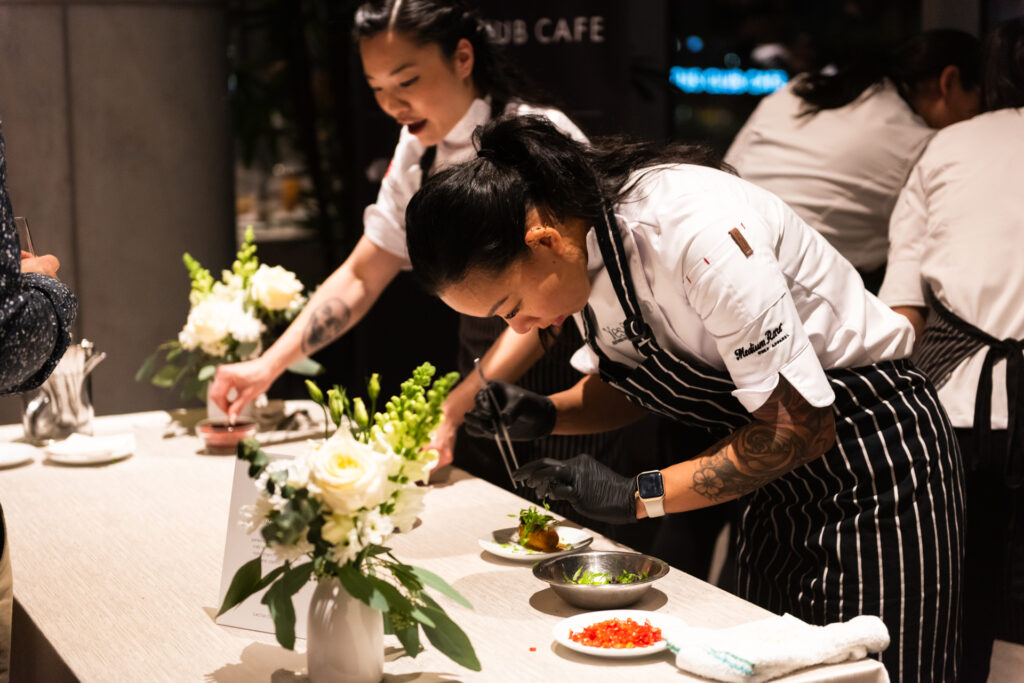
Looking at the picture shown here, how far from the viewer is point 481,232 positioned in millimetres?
1709

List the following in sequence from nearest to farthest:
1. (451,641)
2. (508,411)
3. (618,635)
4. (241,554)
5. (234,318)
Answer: (451,641) → (618,635) → (241,554) → (508,411) → (234,318)

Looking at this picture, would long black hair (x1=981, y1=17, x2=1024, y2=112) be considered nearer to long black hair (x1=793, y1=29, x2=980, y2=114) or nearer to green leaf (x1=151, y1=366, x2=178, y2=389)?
long black hair (x1=793, y1=29, x2=980, y2=114)

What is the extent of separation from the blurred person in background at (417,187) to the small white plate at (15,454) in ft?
1.33

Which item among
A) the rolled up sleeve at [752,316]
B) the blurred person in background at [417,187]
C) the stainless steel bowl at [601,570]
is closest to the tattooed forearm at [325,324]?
the blurred person in background at [417,187]

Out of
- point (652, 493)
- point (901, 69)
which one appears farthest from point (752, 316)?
point (901, 69)

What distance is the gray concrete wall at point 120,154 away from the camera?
3539mm

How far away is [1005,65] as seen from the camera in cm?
280

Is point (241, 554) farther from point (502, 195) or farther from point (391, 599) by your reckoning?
point (502, 195)

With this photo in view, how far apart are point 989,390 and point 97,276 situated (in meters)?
2.60

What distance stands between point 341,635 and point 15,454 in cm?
141

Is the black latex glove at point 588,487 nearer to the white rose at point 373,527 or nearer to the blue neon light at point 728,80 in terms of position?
the white rose at point 373,527

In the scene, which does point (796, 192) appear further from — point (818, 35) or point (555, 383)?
point (818, 35)

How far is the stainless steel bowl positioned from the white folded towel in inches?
6.5

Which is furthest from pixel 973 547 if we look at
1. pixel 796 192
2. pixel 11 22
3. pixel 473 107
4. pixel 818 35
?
pixel 818 35
